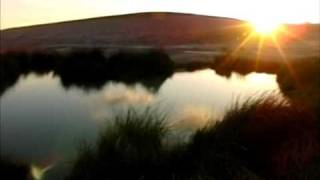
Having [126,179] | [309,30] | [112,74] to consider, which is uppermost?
[126,179]

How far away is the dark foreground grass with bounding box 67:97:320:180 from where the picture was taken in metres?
6.75

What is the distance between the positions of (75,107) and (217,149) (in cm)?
898

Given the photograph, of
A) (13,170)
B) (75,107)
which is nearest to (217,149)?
(13,170)

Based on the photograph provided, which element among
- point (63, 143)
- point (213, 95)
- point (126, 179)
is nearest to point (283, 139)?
point (126, 179)

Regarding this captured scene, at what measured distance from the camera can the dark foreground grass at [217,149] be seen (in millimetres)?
6754

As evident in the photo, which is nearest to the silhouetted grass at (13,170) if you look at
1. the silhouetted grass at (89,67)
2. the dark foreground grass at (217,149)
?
the dark foreground grass at (217,149)

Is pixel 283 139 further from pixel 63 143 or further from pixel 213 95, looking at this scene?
pixel 213 95

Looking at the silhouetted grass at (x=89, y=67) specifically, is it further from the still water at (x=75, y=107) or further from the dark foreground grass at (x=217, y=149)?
the dark foreground grass at (x=217, y=149)

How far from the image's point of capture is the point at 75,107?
1587cm

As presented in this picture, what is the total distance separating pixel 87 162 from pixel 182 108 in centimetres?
646

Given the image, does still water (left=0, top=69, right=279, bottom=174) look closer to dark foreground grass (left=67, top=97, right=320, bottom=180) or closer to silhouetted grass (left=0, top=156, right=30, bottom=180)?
silhouetted grass (left=0, top=156, right=30, bottom=180)

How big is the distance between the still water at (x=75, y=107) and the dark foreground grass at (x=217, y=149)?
1130 millimetres

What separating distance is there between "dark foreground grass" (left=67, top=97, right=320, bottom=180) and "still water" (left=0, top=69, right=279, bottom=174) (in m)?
1.13

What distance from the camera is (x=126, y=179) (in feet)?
22.5
